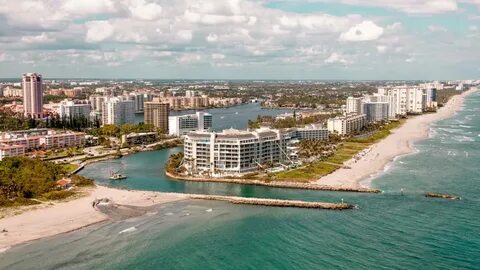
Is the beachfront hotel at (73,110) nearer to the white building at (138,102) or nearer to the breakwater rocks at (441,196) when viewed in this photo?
the white building at (138,102)

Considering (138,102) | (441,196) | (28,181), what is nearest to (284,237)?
(441,196)

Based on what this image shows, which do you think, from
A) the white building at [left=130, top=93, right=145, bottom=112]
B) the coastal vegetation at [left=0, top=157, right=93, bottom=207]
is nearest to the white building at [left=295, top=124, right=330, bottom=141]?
the coastal vegetation at [left=0, top=157, right=93, bottom=207]

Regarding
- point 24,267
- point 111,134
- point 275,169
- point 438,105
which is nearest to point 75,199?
point 24,267

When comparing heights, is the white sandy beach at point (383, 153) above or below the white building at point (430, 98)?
below

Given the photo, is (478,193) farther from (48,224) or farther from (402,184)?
(48,224)

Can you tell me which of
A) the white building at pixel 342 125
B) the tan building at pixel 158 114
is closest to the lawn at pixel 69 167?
the tan building at pixel 158 114

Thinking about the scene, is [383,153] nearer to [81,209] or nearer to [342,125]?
[342,125]
